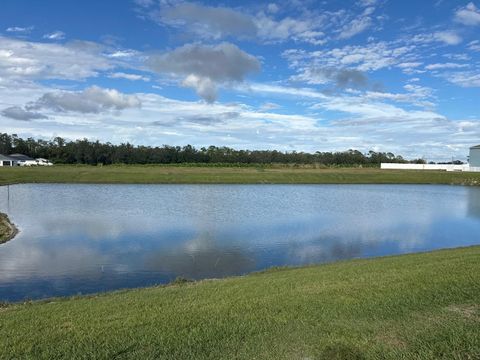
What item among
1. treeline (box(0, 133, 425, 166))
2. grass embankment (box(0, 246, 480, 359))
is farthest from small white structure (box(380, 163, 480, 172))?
grass embankment (box(0, 246, 480, 359))

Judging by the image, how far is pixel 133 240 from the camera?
23969mm

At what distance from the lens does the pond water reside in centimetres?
1703

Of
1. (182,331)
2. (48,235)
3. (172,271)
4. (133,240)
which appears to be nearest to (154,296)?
(182,331)

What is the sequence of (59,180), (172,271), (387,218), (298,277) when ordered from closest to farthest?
1. (298,277)
2. (172,271)
3. (387,218)
4. (59,180)

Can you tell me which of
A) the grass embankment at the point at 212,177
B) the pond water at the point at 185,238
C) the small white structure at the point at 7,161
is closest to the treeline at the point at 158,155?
the small white structure at the point at 7,161

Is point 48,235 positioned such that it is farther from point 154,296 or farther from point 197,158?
point 197,158

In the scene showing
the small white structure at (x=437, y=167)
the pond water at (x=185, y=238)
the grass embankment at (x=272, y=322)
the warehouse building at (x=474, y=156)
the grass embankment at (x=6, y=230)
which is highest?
the warehouse building at (x=474, y=156)

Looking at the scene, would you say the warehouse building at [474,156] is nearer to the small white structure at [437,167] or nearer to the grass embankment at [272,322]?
the small white structure at [437,167]

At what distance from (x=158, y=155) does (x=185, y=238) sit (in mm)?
131366

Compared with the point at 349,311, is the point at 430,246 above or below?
below

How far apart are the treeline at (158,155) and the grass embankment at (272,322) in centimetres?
14258

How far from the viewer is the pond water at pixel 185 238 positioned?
55.9 ft

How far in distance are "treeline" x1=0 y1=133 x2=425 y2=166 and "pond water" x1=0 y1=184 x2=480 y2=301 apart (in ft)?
357

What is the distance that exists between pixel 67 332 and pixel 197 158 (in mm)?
149852
